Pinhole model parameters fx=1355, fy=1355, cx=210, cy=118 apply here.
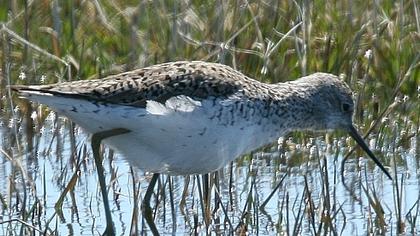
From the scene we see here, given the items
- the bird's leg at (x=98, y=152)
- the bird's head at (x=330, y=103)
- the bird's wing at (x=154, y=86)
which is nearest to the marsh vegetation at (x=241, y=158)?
the bird's leg at (x=98, y=152)

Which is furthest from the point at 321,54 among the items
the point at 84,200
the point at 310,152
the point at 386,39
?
the point at 84,200

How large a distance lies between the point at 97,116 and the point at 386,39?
363cm

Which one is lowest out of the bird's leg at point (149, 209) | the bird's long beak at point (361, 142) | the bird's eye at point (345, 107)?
the bird's leg at point (149, 209)

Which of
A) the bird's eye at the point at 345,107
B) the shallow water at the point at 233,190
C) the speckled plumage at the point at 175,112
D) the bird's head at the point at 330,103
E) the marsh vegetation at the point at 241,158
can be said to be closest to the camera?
the speckled plumage at the point at 175,112

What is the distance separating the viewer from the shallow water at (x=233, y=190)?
24.4ft

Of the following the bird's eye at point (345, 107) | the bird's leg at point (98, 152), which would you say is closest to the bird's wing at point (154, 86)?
the bird's leg at point (98, 152)

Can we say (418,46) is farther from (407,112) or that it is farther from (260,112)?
(260,112)

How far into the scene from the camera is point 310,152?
879cm

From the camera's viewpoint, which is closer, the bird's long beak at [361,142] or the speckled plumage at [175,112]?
the speckled plumage at [175,112]

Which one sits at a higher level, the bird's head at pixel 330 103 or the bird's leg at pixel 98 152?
the bird's head at pixel 330 103

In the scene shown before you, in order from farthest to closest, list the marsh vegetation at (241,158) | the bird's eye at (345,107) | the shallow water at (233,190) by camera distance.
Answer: the bird's eye at (345,107)
the marsh vegetation at (241,158)
the shallow water at (233,190)

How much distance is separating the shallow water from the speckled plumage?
30 cm

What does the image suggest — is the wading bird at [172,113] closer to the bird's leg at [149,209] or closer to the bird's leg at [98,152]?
the bird's leg at [98,152]

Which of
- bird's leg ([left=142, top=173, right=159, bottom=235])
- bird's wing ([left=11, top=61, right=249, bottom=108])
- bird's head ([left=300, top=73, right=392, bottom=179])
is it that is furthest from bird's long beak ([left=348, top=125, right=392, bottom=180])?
bird's leg ([left=142, top=173, right=159, bottom=235])
